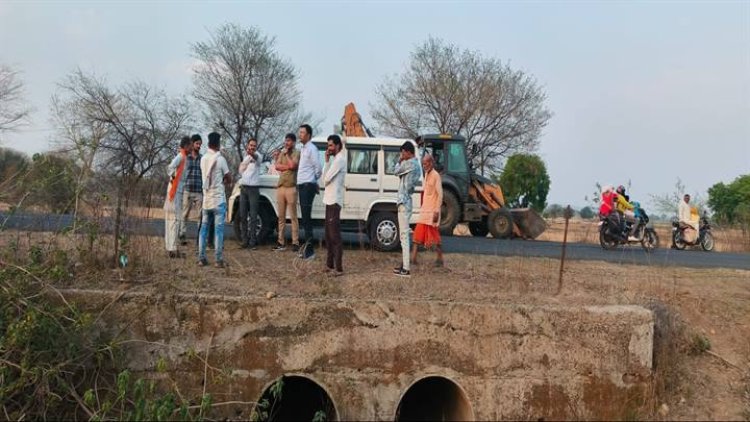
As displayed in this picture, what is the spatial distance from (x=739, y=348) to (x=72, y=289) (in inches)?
293

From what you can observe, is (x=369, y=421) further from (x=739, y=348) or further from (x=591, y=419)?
(x=739, y=348)

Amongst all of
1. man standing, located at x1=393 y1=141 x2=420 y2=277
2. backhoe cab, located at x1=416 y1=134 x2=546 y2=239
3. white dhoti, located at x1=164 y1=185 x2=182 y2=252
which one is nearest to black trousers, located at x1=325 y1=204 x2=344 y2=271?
man standing, located at x1=393 y1=141 x2=420 y2=277

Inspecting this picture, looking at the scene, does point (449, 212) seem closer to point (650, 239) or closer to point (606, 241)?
point (606, 241)

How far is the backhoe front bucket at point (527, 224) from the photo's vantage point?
16.7m

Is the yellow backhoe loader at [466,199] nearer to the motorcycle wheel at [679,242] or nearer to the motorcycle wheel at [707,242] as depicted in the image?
the motorcycle wheel at [679,242]

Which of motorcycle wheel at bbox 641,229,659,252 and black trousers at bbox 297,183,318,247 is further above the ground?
black trousers at bbox 297,183,318,247

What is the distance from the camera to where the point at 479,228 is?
664 inches

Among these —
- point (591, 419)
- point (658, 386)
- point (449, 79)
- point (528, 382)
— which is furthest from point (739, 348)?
point (449, 79)

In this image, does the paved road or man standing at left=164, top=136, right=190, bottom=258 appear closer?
the paved road

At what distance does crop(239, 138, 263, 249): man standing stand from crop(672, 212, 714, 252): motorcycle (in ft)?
42.9

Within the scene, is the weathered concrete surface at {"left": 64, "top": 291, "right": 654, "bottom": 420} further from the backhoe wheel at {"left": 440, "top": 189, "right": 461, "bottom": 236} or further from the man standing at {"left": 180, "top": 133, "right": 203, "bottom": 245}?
the backhoe wheel at {"left": 440, "top": 189, "right": 461, "bottom": 236}

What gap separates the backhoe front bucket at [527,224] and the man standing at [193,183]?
A: 33.4 feet

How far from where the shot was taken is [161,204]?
847 centimetres

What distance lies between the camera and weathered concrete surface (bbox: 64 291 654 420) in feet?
20.2
